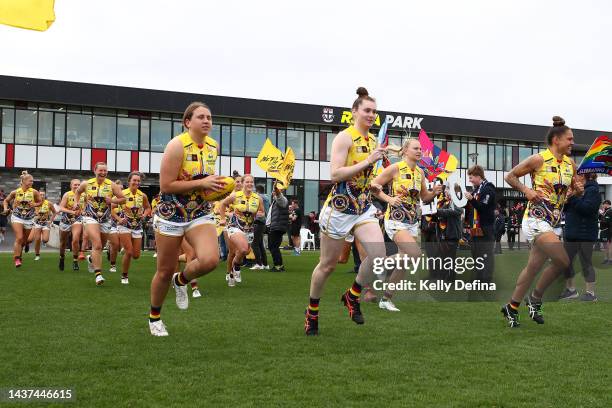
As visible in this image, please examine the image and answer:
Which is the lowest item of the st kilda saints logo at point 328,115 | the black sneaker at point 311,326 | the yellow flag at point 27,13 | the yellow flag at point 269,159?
the black sneaker at point 311,326

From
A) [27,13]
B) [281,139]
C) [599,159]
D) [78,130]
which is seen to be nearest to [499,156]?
[281,139]

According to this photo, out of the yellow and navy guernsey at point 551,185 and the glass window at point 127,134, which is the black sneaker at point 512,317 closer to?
the yellow and navy guernsey at point 551,185

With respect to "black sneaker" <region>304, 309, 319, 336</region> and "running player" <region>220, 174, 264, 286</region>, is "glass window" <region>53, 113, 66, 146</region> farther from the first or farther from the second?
"black sneaker" <region>304, 309, 319, 336</region>

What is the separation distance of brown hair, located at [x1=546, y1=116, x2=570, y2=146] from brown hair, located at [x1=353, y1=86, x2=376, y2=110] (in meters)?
2.16

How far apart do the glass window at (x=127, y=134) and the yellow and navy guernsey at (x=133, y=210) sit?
87.0 feet

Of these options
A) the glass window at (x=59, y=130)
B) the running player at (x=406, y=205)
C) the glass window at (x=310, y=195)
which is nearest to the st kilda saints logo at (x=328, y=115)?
the glass window at (x=310, y=195)

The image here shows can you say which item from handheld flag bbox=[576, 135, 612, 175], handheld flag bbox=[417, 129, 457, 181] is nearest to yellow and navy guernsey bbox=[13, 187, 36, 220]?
handheld flag bbox=[417, 129, 457, 181]

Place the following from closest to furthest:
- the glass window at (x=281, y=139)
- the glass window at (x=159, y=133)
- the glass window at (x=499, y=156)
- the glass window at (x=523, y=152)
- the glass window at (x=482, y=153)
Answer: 1. the glass window at (x=159, y=133)
2. the glass window at (x=281, y=139)
3. the glass window at (x=482, y=153)
4. the glass window at (x=499, y=156)
5. the glass window at (x=523, y=152)

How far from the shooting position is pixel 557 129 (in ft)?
24.2

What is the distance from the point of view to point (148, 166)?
38531 mm

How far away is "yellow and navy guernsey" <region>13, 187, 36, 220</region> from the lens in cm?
1578

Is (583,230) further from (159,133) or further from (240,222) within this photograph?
(159,133)

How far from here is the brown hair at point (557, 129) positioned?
24.0 ft

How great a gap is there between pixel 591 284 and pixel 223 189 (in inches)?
276
